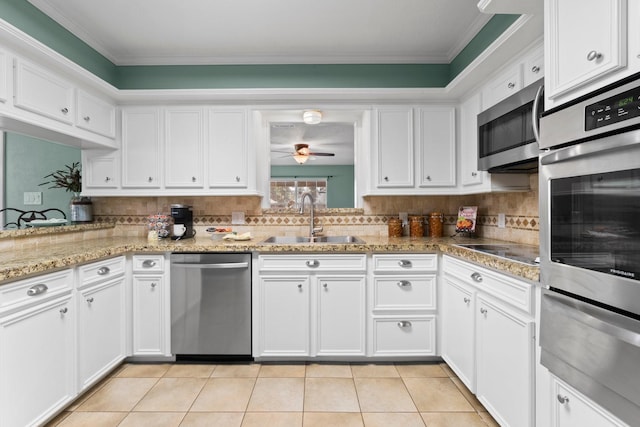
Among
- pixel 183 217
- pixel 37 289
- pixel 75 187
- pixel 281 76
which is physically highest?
pixel 281 76

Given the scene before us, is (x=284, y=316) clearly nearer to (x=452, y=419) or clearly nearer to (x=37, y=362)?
(x=452, y=419)

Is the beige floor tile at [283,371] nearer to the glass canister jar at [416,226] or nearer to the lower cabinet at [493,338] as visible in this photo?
the lower cabinet at [493,338]

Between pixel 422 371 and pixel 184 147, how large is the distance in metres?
2.58

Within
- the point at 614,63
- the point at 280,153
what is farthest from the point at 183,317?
the point at 614,63

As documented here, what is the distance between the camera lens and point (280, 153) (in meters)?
3.21

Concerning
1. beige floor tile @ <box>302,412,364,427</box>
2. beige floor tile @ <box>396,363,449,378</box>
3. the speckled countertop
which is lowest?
beige floor tile @ <box>302,412,364,427</box>

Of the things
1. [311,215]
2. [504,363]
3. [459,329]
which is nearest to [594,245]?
[504,363]

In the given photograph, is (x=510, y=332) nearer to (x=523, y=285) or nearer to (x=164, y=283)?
(x=523, y=285)

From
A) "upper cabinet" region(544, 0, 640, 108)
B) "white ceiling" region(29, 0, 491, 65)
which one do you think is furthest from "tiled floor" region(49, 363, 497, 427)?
"white ceiling" region(29, 0, 491, 65)

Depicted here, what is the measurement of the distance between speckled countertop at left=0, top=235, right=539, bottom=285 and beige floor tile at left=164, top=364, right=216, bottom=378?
0.87m

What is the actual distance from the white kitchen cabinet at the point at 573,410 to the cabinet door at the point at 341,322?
128 centimetres

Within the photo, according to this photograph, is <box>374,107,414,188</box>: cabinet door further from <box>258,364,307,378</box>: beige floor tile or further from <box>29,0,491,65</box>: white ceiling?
<box>258,364,307,378</box>: beige floor tile

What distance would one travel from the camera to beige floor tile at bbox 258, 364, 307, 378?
2246 millimetres

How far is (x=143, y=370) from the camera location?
232 cm
